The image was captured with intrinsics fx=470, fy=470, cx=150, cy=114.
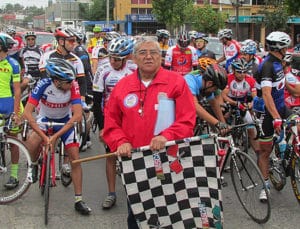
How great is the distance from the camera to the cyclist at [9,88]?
20.0 feet

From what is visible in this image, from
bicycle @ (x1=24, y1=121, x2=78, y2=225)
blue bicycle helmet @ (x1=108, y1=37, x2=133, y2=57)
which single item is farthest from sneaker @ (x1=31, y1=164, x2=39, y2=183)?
blue bicycle helmet @ (x1=108, y1=37, x2=133, y2=57)

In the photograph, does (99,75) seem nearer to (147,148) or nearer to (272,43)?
(272,43)

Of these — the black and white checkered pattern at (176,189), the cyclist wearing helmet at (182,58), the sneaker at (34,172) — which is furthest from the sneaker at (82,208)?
the cyclist wearing helmet at (182,58)

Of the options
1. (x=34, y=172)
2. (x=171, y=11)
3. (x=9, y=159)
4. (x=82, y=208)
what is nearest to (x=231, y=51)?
(x=9, y=159)

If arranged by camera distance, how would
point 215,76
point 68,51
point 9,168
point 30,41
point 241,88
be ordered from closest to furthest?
point 215,76, point 9,168, point 68,51, point 241,88, point 30,41

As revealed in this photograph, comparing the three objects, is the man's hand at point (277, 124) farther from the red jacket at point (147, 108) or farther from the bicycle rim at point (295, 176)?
the red jacket at point (147, 108)

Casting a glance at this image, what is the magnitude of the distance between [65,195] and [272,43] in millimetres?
3227

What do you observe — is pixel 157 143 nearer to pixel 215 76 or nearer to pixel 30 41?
pixel 215 76

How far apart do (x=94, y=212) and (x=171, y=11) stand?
43.0m

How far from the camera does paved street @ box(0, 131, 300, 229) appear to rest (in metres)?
5.11

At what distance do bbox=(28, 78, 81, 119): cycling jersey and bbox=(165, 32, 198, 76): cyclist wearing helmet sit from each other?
4.64 metres

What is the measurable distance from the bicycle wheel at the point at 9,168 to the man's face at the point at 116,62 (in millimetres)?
1460

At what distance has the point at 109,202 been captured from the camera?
5.65 m

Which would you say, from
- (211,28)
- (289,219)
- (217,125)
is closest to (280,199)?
(289,219)
